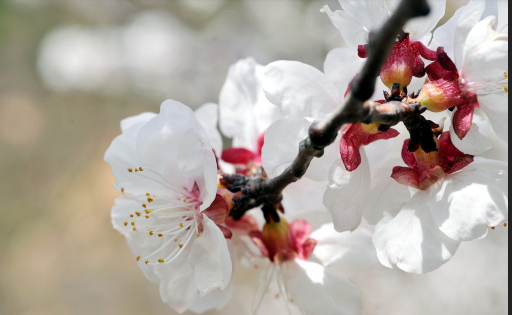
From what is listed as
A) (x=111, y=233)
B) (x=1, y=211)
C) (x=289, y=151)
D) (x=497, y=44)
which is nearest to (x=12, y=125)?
(x=1, y=211)

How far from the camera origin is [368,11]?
9.9 inches

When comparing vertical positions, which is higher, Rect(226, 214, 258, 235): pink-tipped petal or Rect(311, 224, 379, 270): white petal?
Rect(226, 214, 258, 235): pink-tipped petal

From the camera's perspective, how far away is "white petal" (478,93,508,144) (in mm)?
245

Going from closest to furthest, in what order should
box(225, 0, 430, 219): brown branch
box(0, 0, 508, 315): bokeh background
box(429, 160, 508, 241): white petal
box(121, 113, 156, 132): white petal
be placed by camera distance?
box(225, 0, 430, 219): brown branch < box(429, 160, 508, 241): white petal < box(121, 113, 156, 132): white petal < box(0, 0, 508, 315): bokeh background

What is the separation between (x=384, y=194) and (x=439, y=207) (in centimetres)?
4

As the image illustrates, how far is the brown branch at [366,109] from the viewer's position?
0.14m

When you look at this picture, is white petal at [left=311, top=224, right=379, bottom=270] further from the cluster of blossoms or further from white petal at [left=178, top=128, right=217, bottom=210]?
white petal at [left=178, top=128, right=217, bottom=210]

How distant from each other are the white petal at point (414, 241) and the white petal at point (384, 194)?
0.05ft

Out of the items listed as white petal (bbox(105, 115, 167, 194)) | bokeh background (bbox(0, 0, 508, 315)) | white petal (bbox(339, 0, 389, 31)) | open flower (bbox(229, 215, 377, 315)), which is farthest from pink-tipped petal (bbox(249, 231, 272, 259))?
bokeh background (bbox(0, 0, 508, 315))

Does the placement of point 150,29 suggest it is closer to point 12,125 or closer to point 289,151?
point 12,125

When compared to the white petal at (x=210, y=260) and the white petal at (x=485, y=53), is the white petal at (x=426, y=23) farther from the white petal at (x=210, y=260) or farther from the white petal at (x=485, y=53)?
the white petal at (x=210, y=260)

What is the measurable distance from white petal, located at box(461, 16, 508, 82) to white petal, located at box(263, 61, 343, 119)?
9cm

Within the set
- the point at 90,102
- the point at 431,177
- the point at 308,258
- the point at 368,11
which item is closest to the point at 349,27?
the point at 368,11

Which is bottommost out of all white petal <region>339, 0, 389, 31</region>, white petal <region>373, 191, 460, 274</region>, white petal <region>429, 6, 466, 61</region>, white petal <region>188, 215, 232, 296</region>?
white petal <region>188, 215, 232, 296</region>
